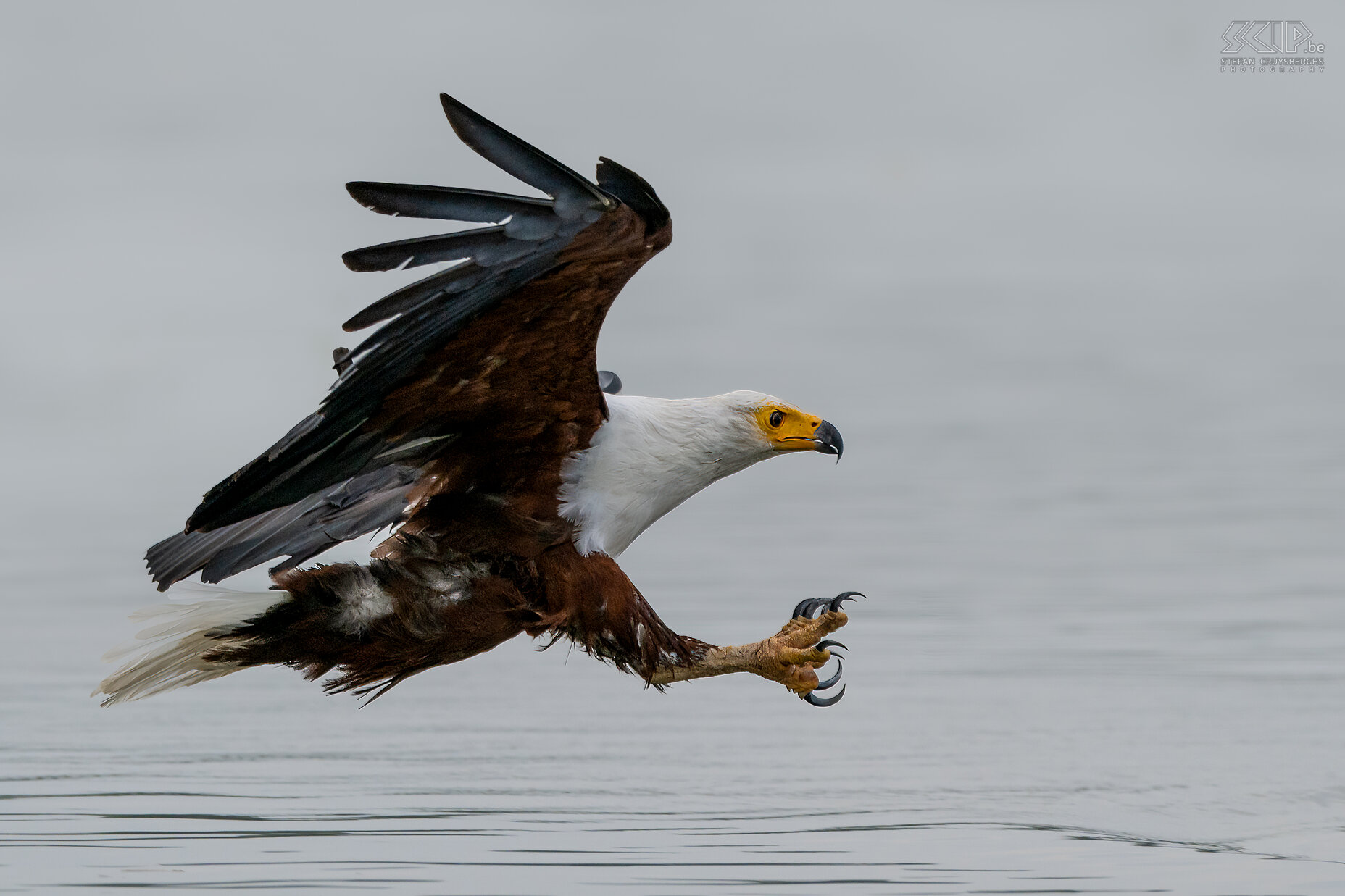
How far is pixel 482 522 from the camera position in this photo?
6.69m

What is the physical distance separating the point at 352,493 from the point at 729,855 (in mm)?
1816

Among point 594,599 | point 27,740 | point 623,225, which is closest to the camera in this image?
point 623,225

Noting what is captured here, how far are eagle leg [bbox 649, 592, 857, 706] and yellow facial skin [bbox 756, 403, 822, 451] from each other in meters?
0.56

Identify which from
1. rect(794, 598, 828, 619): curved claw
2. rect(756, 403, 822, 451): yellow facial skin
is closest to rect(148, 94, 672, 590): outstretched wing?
rect(756, 403, 822, 451): yellow facial skin

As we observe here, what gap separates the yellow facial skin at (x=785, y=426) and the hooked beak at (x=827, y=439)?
0.02 metres

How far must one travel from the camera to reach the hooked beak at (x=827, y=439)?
7.03m

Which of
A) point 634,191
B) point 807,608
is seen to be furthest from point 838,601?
point 634,191

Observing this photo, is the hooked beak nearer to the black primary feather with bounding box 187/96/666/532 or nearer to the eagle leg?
the eagle leg

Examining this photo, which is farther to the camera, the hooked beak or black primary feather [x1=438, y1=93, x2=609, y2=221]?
the hooked beak

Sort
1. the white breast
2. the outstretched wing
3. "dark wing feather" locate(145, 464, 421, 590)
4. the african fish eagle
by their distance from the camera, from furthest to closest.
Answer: "dark wing feather" locate(145, 464, 421, 590), the white breast, the african fish eagle, the outstretched wing

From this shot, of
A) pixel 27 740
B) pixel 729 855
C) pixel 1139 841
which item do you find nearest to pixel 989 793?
pixel 1139 841

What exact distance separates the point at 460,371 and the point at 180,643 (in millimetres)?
1599

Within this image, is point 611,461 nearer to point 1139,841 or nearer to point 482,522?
point 482,522

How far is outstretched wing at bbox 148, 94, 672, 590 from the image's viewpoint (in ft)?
18.3
